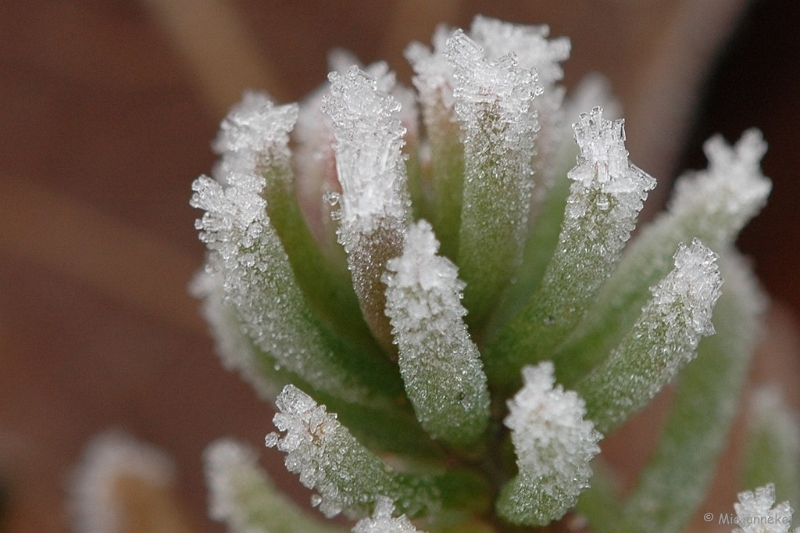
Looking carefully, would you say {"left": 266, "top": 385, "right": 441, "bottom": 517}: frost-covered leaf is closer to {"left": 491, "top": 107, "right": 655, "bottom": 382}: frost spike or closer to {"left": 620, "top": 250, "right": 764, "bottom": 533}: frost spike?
{"left": 491, "top": 107, "right": 655, "bottom": 382}: frost spike

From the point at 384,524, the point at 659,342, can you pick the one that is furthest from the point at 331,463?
the point at 659,342

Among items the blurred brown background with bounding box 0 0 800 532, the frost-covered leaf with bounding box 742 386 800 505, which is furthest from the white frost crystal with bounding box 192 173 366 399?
the blurred brown background with bounding box 0 0 800 532

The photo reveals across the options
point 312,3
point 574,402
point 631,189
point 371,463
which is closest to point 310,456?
point 371,463

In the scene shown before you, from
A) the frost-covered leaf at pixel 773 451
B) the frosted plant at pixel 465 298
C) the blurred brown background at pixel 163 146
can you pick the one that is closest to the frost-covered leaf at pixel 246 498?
the frosted plant at pixel 465 298

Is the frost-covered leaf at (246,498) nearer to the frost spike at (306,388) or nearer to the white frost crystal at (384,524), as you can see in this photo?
the frost spike at (306,388)

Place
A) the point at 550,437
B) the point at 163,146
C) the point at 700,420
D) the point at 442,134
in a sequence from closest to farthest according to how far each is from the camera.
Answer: the point at 550,437 → the point at 442,134 → the point at 700,420 → the point at 163,146

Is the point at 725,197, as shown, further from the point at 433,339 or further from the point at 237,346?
the point at 237,346
